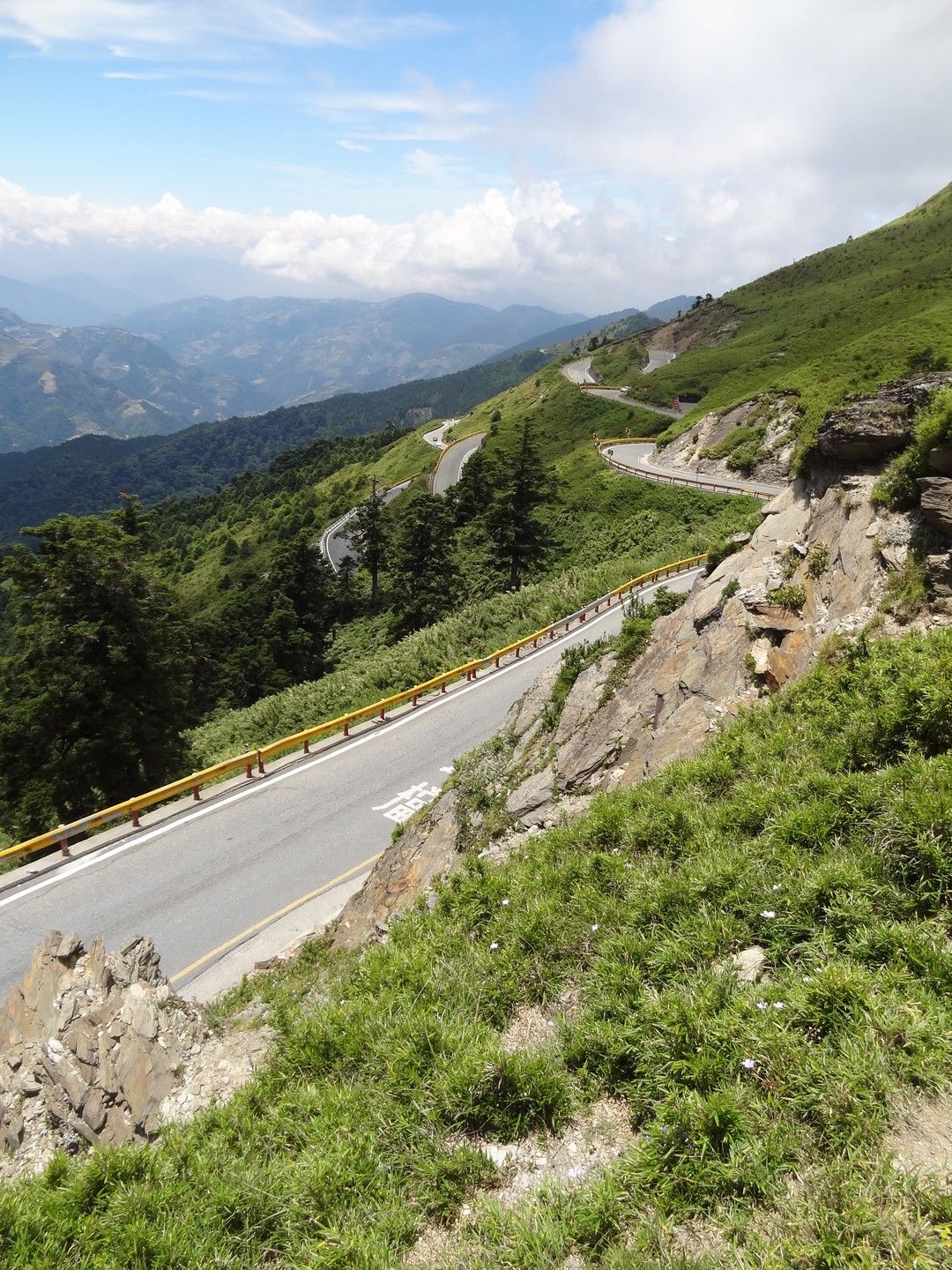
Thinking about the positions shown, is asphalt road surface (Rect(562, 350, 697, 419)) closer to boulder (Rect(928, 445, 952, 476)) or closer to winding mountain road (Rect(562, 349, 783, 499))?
winding mountain road (Rect(562, 349, 783, 499))

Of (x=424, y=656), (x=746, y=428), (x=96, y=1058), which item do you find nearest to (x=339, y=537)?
(x=746, y=428)

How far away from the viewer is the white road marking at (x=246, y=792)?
13328mm

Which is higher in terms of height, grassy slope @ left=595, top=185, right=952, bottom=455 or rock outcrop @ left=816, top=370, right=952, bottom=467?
grassy slope @ left=595, top=185, right=952, bottom=455

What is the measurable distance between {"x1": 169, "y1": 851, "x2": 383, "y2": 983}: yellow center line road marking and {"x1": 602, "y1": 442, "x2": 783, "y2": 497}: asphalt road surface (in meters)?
33.9

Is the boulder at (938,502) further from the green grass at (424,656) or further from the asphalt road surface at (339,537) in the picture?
the asphalt road surface at (339,537)

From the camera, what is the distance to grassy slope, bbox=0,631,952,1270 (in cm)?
335

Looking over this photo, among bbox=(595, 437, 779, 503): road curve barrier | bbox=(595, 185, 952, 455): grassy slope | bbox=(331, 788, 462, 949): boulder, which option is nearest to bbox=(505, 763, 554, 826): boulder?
bbox=(331, 788, 462, 949): boulder

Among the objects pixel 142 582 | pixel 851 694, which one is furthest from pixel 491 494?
pixel 851 694

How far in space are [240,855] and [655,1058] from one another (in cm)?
1226

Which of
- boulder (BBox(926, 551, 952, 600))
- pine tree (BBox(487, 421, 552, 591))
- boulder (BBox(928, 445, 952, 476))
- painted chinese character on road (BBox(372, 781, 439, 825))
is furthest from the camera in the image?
pine tree (BBox(487, 421, 552, 591))

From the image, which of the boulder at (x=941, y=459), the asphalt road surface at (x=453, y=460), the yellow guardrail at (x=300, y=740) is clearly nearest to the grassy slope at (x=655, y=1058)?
the boulder at (x=941, y=459)

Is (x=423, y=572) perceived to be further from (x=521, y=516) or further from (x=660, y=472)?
(x=660, y=472)

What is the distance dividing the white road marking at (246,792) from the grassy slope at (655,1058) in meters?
9.71

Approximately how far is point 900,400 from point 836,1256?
12415 millimetres
